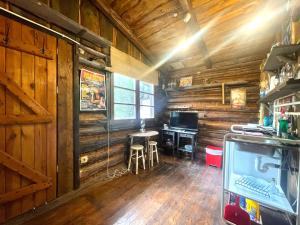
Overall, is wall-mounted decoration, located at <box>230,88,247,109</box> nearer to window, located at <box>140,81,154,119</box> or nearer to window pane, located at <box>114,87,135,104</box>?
window, located at <box>140,81,154,119</box>

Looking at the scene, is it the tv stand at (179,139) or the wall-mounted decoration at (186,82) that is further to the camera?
the wall-mounted decoration at (186,82)

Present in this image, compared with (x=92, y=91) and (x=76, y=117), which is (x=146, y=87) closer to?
(x=92, y=91)

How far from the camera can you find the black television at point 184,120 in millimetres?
4454

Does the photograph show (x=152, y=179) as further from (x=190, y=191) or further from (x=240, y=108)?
(x=240, y=108)

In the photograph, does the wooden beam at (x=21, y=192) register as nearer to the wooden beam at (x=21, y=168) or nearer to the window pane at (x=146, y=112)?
the wooden beam at (x=21, y=168)

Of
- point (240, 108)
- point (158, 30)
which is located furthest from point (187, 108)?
point (158, 30)

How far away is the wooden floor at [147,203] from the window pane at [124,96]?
5.83ft

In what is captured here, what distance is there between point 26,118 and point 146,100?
3.17 meters

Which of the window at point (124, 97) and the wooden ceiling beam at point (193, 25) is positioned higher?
the wooden ceiling beam at point (193, 25)

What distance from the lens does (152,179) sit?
3.19 m

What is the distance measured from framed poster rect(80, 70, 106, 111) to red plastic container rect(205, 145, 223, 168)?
2.91 m

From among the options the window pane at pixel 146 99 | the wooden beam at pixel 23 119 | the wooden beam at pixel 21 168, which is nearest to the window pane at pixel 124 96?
the window pane at pixel 146 99

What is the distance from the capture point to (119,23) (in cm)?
332

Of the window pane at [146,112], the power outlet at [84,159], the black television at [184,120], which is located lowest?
the power outlet at [84,159]
